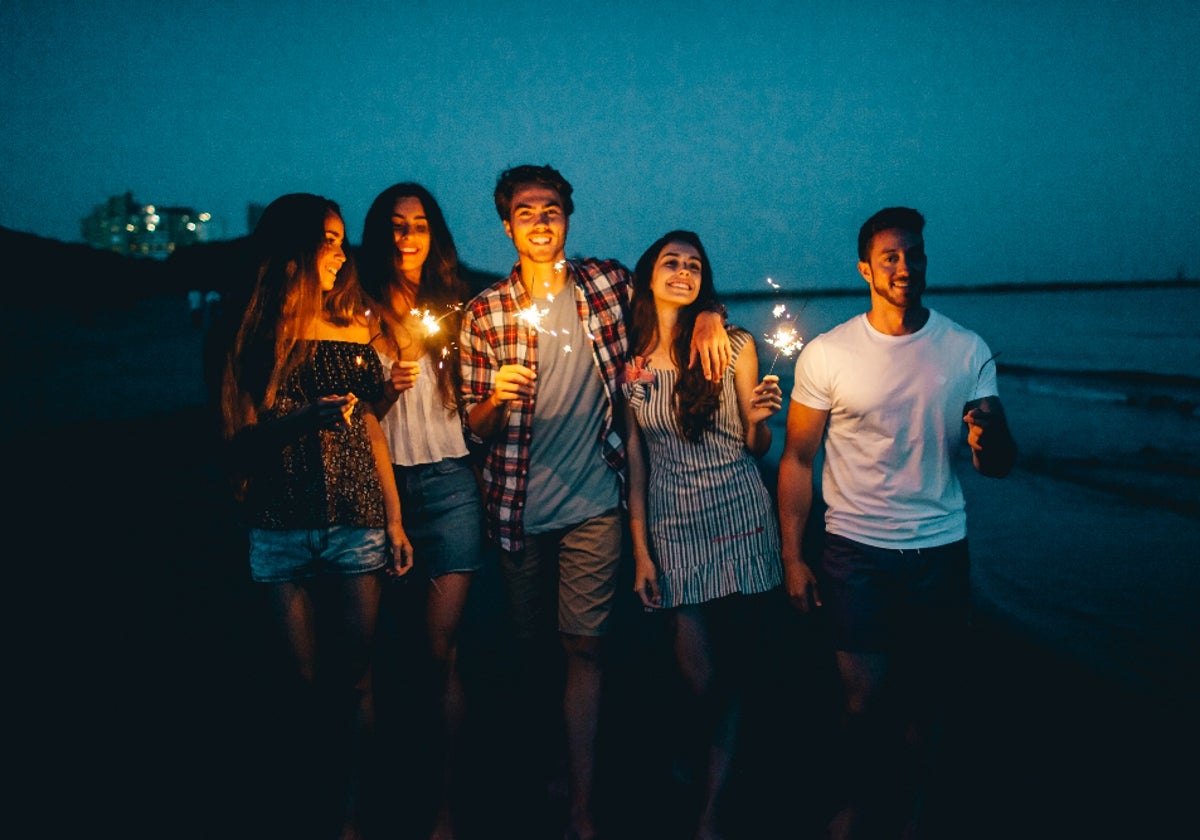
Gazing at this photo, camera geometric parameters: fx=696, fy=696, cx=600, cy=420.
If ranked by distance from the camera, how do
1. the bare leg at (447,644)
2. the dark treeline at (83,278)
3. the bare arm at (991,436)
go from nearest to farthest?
1. the bare arm at (991,436)
2. the bare leg at (447,644)
3. the dark treeline at (83,278)

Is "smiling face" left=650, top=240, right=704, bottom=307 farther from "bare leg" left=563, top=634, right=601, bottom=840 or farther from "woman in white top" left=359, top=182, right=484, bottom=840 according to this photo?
"bare leg" left=563, top=634, right=601, bottom=840

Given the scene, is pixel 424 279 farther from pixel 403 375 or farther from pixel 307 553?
pixel 307 553

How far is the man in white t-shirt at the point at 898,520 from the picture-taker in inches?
112

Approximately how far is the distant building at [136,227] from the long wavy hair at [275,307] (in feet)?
472

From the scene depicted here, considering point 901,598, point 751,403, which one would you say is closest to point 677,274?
point 751,403

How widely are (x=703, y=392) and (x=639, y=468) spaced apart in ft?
1.68

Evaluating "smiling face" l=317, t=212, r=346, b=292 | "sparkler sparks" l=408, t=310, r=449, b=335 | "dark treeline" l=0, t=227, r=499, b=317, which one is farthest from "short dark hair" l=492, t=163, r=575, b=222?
"dark treeline" l=0, t=227, r=499, b=317

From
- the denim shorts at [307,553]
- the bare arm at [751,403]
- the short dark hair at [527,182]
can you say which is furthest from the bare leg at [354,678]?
the short dark hair at [527,182]

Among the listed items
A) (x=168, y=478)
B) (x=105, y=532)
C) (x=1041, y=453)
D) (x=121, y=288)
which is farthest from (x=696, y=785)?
(x=121, y=288)

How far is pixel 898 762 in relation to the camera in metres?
2.94

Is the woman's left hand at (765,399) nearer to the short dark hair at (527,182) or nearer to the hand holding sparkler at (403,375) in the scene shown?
the short dark hair at (527,182)

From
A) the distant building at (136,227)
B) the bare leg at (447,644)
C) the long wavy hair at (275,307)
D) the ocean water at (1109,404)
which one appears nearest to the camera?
the long wavy hair at (275,307)

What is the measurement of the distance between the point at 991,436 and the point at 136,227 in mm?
153242

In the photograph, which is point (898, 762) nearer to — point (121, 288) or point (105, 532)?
point (105, 532)
